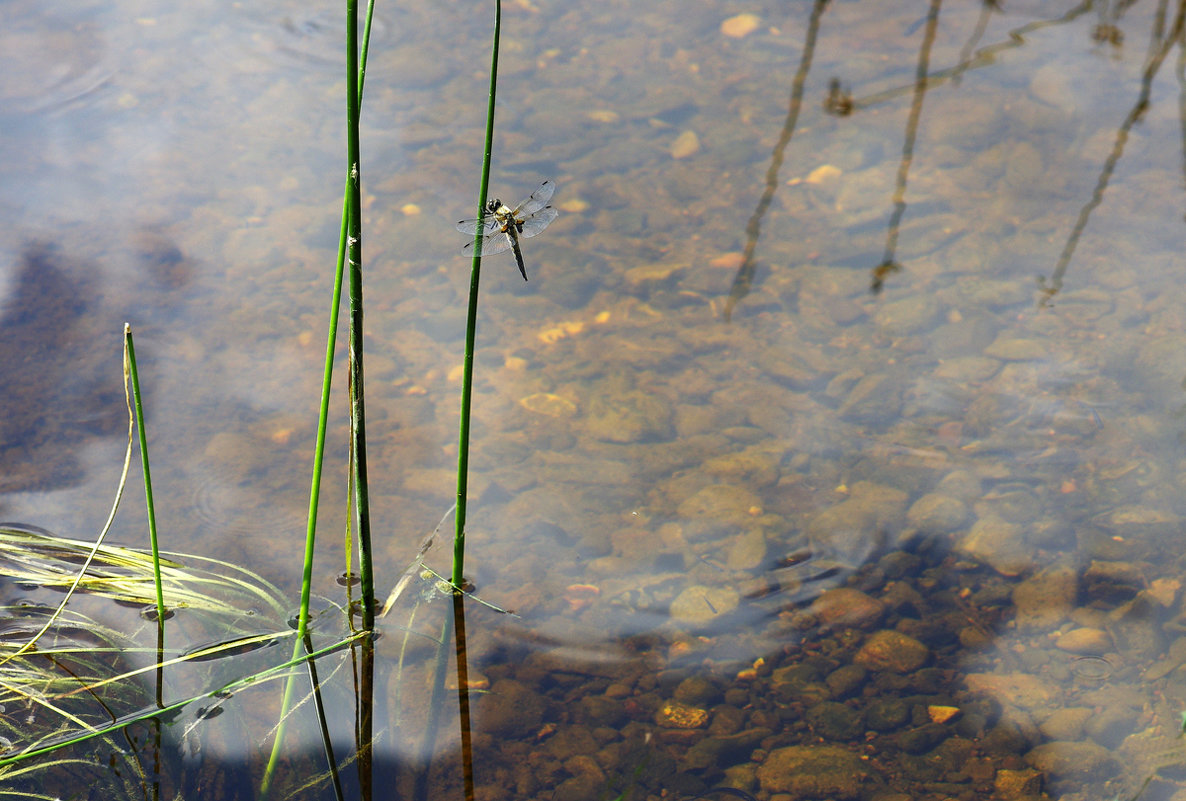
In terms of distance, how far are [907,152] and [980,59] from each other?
2.87 ft

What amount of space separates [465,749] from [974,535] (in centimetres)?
158

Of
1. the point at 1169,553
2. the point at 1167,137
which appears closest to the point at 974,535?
the point at 1169,553

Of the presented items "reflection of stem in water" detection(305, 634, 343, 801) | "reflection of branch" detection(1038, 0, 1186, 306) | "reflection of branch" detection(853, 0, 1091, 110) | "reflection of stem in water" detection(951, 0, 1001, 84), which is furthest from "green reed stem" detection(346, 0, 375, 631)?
"reflection of stem in water" detection(951, 0, 1001, 84)

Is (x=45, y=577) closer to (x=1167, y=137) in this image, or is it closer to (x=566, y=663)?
(x=566, y=663)

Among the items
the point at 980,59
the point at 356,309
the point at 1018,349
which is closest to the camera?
the point at 356,309

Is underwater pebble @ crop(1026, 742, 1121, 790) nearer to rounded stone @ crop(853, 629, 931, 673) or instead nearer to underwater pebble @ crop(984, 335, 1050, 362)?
rounded stone @ crop(853, 629, 931, 673)

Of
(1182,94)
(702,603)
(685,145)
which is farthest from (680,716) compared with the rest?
(1182,94)

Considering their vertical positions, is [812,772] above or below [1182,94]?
below

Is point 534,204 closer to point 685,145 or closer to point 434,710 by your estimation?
point 434,710

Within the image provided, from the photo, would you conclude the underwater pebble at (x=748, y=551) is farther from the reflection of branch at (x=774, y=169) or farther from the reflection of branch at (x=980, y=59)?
the reflection of branch at (x=980, y=59)

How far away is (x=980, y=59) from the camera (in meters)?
4.16

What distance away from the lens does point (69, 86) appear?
3.84 m

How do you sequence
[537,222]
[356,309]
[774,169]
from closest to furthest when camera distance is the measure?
1. [356,309]
2. [537,222]
3. [774,169]

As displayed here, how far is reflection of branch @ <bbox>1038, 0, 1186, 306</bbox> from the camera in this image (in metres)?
3.21
